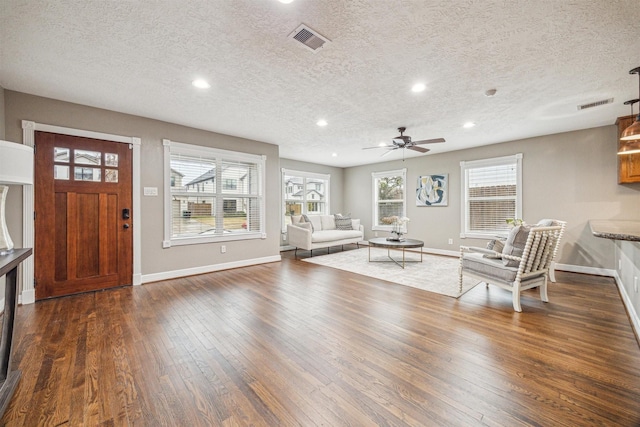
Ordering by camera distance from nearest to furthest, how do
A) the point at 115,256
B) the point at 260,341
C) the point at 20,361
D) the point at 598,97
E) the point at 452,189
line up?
Result: the point at 20,361 → the point at 260,341 → the point at 598,97 → the point at 115,256 → the point at 452,189

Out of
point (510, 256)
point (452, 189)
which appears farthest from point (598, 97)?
point (452, 189)

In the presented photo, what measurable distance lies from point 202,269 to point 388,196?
5.35 metres

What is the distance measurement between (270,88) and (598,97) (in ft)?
13.3

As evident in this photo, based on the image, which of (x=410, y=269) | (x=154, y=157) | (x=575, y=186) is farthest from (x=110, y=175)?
(x=575, y=186)

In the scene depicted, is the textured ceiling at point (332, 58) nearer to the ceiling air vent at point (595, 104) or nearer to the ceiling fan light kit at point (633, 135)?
the ceiling air vent at point (595, 104)

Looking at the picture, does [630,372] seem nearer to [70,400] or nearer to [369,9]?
[369,9]

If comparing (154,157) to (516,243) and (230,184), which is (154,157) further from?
(516,243)

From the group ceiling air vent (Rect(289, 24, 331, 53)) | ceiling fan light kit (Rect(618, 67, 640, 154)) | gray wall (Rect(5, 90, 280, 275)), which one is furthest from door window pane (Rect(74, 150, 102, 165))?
ceiling fan light kit (Rect(618, 67, 640, 154))

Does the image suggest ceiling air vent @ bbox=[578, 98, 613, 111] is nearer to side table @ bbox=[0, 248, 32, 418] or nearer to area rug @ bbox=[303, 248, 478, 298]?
area rug @ bbox=[303, 248, 478, 298]

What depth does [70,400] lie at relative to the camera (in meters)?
1.58

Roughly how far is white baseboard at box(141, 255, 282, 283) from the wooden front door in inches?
11.1

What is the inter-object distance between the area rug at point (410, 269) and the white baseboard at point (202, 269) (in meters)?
1.00

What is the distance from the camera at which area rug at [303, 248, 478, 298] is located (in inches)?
154

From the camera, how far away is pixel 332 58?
8.11ft
